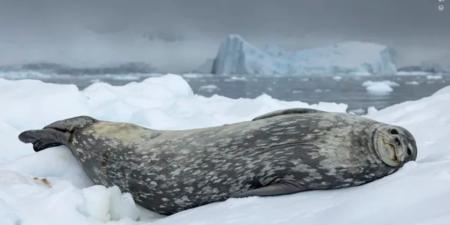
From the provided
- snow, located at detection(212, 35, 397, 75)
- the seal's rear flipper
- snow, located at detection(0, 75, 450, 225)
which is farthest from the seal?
snow, located at detection(212, 35, 397, 75)

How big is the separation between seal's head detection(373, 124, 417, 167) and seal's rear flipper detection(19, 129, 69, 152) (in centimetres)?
231

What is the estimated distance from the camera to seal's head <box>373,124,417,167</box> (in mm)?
2803

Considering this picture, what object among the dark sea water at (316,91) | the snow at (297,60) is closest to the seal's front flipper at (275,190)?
the dark sea water at (316,91)

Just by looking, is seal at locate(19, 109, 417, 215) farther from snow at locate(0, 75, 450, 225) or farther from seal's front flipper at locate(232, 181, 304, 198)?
snow at locate(0, 75, 450, 225)

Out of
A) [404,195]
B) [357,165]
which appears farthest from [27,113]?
[404,195]

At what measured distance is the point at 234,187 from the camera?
305cm

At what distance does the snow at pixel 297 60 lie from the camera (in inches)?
1521

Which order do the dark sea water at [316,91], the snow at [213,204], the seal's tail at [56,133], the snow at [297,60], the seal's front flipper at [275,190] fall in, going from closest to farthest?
the snow at [213,204] < the seal's front flipper at [275,190] < the seal's tail at [56,133] < the dark sea water at [316,91] < the snow at [297,60]

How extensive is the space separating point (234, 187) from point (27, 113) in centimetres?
386

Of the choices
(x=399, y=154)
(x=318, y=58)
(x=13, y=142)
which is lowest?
(x=13, y=142)

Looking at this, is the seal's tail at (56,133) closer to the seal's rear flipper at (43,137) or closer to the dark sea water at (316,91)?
the seal's rear flipper at (43,137)

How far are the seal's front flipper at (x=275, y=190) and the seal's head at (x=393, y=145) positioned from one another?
1.49 feet

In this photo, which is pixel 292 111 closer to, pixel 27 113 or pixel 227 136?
pixel 227 136

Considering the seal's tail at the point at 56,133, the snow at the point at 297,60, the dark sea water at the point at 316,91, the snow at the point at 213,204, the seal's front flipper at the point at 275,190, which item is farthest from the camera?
the snow at the point at 297,60
